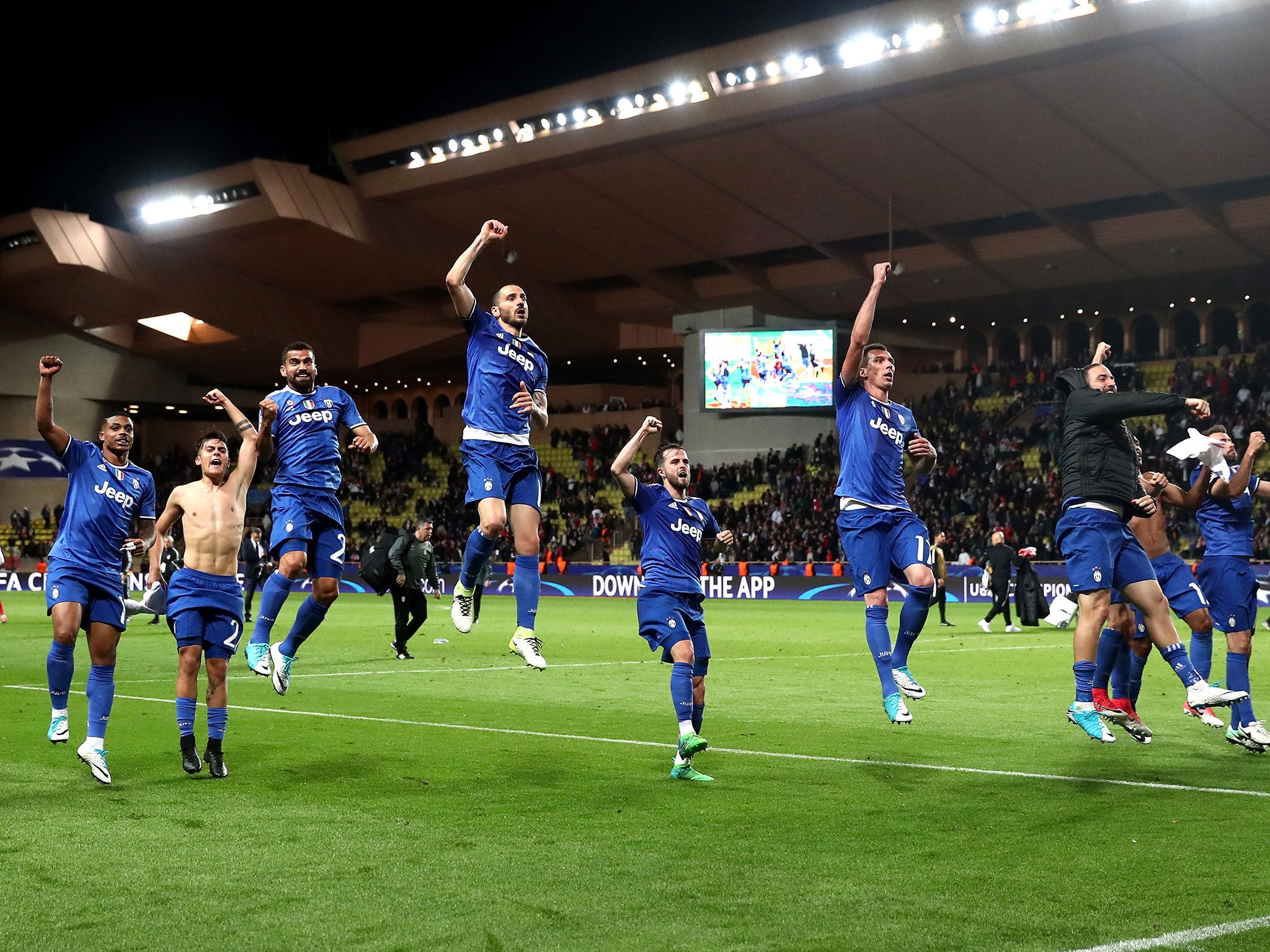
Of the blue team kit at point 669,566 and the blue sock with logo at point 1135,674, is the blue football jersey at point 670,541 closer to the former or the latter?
the blue team kit at point 669,566

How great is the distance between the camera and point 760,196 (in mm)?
41469

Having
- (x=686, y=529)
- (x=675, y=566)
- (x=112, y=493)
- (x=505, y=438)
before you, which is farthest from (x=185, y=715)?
(x=686, y=529)

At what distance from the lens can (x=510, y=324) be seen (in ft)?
33.1

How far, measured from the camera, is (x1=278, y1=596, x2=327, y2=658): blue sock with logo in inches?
419

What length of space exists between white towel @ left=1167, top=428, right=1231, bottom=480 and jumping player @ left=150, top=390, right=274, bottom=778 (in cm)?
637

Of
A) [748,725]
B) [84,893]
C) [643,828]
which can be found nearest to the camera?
[84,893]

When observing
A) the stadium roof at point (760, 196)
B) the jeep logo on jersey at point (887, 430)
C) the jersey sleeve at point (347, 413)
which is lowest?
the jeep logo on jersey at point (887, 430)

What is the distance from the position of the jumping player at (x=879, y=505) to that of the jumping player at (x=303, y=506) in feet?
12.3

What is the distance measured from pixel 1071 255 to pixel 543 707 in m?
34.6

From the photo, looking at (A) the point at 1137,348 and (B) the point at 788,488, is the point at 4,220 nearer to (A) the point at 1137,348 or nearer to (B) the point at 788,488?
(B) the point at 788,488

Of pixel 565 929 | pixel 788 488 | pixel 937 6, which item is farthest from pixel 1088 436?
pixel 788 488

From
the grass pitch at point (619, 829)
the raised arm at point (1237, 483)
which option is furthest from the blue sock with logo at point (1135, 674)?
the raised arm at point (1237, 483)

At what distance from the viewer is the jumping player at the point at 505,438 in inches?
391

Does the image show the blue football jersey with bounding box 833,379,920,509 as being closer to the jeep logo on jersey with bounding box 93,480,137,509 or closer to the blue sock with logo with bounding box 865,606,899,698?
the blue sock with logo with bounding box 865,606,899,698
